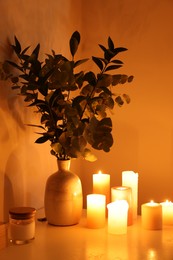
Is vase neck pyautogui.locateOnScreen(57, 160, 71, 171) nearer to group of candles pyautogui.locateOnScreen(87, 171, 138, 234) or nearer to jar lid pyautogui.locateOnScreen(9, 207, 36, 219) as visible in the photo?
group of candles pyautogui.locateOnScreen(87, 171, 138, 234)

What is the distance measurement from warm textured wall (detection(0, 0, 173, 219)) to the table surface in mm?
247

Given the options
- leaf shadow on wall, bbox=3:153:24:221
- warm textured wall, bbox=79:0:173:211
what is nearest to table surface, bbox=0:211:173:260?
leaf shadow on wall, bbox=3:153:24:221

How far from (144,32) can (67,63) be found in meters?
0.60

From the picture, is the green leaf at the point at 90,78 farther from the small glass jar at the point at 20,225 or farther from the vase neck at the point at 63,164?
the small glass jar at the point at 20,225

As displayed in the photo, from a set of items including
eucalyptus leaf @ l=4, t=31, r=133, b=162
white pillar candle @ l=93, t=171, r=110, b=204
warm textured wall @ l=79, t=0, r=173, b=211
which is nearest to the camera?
eucalyptus leaf @ l=4, t=31, r=133, b=162

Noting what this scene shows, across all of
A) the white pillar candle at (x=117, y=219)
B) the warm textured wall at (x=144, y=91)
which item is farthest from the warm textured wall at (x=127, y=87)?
the white pillar candle at (x=117, y=219)

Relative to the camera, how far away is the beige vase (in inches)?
53.0

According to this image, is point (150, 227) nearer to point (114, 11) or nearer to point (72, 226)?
point (72, 226)

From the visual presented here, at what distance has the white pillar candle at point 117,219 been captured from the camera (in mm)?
1299

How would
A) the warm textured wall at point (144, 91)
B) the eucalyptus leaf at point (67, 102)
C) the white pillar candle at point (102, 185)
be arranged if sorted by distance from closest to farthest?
the eucalyptus leaf at point (67, 102)
the white pillar candle at point (102, 185)
the warm textured wall at point (144, 91)

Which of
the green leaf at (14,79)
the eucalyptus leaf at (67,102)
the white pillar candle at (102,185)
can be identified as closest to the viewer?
the eucalyptus leaf at (67,102)

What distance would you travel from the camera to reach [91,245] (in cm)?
120

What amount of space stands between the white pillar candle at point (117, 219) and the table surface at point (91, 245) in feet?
0.07

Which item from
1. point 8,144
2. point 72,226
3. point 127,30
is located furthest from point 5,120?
point 127,30
